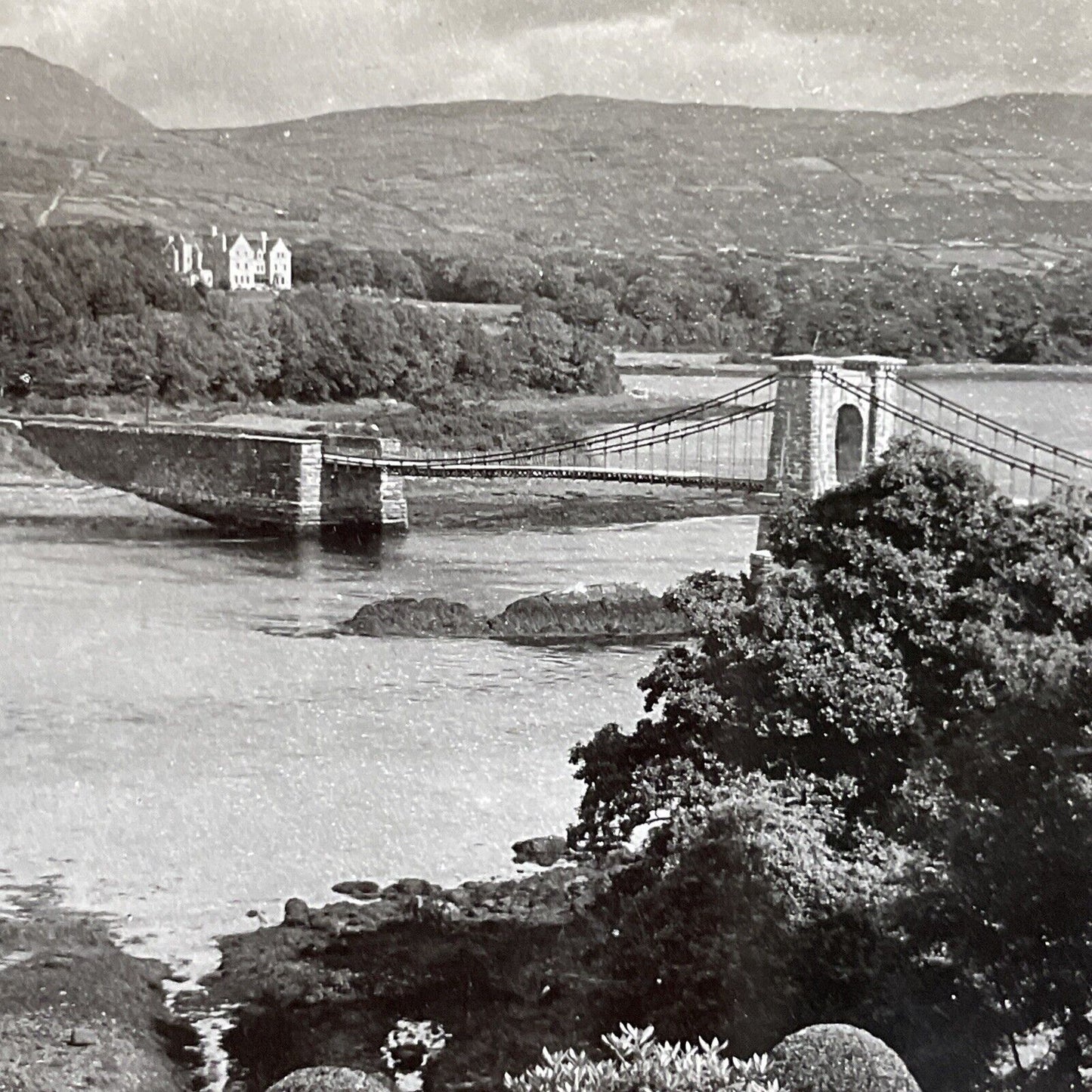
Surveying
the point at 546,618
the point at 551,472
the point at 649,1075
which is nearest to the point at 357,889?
the point at 546,618

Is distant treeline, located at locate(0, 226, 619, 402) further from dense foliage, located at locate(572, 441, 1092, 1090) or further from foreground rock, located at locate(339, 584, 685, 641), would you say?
dense foliage, located at locate(572, 441, 1092, 1090)

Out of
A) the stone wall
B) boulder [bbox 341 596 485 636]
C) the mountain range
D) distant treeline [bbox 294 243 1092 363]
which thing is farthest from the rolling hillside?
boulder [bbox 341 596 485 636]

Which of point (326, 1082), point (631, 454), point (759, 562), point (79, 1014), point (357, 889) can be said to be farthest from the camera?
point (631, 454)

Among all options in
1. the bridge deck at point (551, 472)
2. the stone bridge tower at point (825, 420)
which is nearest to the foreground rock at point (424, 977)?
the bridge deck at point (551, 472)

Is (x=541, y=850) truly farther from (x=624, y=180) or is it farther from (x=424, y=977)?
(x=624, y=180)

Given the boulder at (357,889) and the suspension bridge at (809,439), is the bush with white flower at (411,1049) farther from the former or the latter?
the suspension bridge at (809,439)
